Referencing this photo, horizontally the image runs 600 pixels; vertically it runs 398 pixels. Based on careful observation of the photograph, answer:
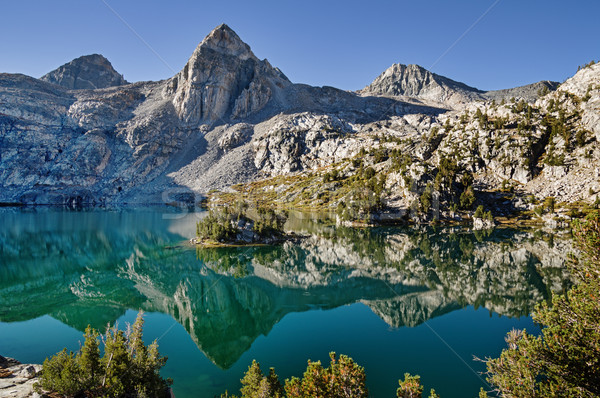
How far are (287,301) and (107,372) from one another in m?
21.3

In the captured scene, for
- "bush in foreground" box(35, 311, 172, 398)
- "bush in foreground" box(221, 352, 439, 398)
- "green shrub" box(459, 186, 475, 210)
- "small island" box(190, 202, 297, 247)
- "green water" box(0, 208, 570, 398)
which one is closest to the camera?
"bush in foreground" box(221, 352, 439, 398)

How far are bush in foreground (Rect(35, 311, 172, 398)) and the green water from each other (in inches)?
195

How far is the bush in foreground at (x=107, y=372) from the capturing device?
33.0 ft

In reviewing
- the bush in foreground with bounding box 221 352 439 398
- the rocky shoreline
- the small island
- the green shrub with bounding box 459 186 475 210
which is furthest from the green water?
the green shrub with bounding box 459 186 475 210

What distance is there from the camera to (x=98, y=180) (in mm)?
175500

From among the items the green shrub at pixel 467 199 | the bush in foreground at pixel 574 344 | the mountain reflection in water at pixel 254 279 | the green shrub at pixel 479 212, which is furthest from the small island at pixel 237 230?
the green shrub at pixel 467 199

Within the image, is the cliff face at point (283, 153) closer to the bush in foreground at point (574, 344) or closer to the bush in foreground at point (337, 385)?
the bush in foreground at point (574, 344)

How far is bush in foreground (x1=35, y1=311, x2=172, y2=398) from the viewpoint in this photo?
10070 mm

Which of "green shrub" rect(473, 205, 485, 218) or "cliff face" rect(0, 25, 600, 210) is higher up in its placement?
"cliff face" rect(0, 25, 600, 210)

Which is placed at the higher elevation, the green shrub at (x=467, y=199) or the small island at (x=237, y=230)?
the green shrub at (x=467, y=199)

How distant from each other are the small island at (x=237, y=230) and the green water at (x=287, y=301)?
4.01m

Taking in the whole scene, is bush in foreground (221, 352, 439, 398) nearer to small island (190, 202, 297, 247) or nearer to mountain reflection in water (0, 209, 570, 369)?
mountain reflection in water (0, 209, 570, 369)

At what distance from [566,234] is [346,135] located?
437 feet

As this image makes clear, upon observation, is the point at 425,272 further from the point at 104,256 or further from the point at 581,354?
the point at 104,256
